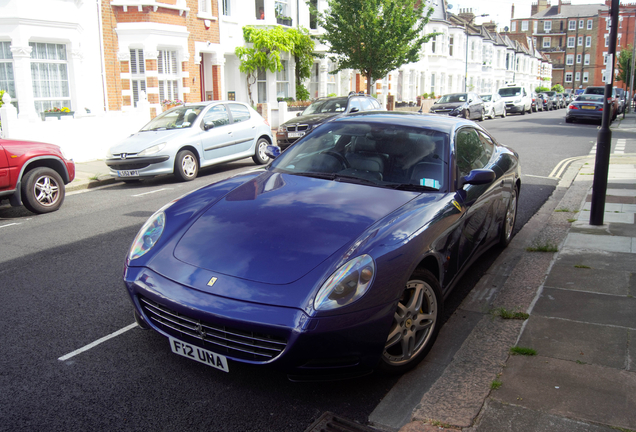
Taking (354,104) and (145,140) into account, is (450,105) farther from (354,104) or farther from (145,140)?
(145,140)

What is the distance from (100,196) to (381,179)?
759cm

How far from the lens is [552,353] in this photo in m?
3.58

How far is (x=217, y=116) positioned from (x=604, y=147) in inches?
331

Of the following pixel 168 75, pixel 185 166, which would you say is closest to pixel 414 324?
pixel 185 166

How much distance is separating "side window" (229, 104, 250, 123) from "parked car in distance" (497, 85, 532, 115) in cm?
3133

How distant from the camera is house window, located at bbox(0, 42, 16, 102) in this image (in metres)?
15.6

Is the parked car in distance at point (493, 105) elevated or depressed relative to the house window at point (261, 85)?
depressed

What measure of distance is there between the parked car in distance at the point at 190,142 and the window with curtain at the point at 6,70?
238 inches

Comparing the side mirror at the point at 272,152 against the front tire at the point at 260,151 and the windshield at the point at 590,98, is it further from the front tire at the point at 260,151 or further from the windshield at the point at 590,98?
the windshield at the point at 590,98

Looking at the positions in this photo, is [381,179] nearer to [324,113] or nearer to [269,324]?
[269,324]

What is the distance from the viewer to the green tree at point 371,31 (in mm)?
25797

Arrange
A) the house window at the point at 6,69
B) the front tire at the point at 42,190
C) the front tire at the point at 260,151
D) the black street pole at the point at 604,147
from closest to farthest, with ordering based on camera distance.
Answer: the black street pole at the point at 604,147 < the front tire at the point at 42,190 < the front tire at the point at 260,151 < the house window at the point at 6,69

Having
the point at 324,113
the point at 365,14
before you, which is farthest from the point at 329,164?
the point at 365,14

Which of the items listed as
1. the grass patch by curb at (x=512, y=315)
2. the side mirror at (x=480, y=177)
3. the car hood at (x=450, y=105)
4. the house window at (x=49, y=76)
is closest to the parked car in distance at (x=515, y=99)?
the car hood at (x=450, y=105)
